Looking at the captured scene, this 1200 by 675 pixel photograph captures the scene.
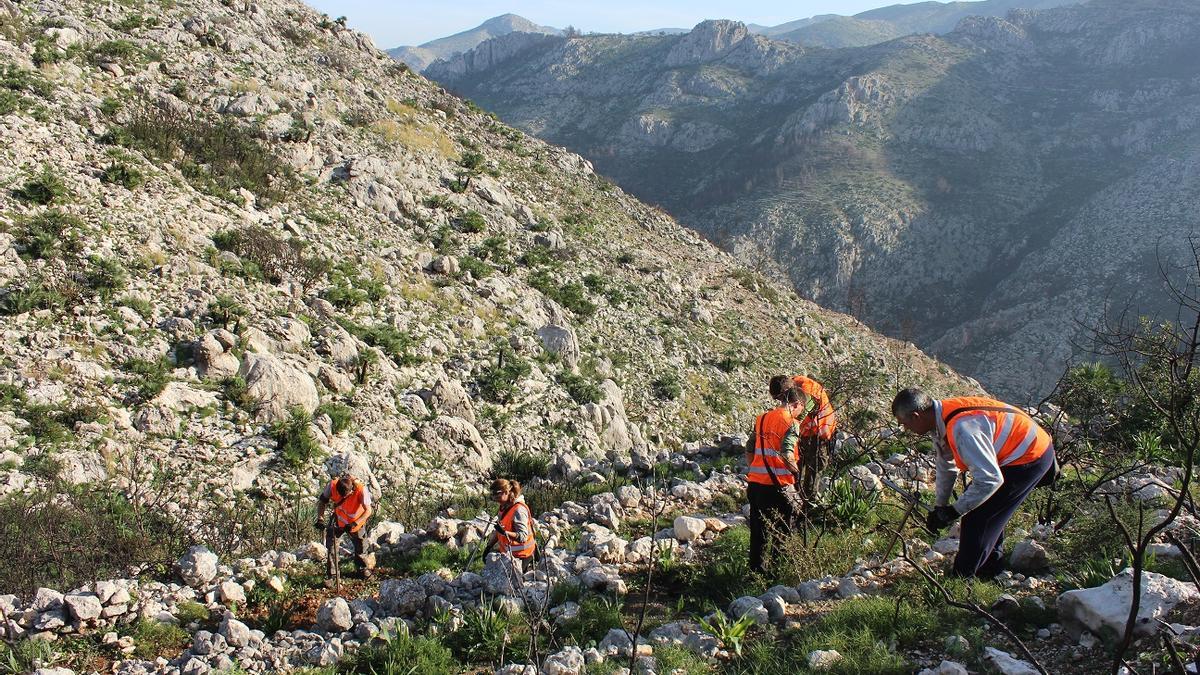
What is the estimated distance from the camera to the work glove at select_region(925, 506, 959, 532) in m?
4.01

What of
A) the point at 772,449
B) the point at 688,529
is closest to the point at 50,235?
the point at 688,529

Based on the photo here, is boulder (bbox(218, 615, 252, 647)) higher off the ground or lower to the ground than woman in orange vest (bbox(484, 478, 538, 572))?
lower

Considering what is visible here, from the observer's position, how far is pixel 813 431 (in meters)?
5.69

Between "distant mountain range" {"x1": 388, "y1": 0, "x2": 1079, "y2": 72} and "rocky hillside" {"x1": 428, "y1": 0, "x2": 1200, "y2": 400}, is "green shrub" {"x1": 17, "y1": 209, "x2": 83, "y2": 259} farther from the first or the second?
"distant mountain range" {"x1": 388, "y1": 0, "x2": 1079, "y2": 72}

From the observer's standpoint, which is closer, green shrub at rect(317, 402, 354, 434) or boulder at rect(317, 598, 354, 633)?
boulder at rect(317, 598, 354, 633)

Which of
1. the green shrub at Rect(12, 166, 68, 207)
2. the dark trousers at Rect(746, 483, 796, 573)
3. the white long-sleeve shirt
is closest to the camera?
the white long-sleeve shirt

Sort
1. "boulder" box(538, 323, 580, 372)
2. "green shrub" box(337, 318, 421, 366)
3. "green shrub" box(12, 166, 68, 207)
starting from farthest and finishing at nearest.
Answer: "boulder" box(538, 323, 580, 372)
"green shrub" box(337, 318, 421, 366)
"green shrub" box(12, 166, 68, 207)

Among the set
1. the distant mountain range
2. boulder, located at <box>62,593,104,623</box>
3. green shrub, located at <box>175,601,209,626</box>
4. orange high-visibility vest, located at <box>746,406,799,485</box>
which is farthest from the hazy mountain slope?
the distant mountain range

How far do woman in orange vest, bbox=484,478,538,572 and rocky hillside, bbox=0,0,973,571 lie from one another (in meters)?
2.96

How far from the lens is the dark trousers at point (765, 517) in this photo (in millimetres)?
5160

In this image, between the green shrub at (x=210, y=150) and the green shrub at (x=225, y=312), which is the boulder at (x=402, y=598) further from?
the green shrub at (x=210, y=150)

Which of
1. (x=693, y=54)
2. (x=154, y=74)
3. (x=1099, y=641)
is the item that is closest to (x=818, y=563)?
(x=1099, y=641)

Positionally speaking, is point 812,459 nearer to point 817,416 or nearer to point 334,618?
point 817,416

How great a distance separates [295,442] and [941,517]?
7294 millimetres
